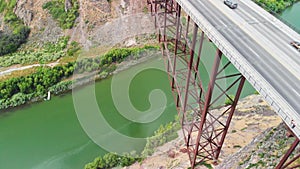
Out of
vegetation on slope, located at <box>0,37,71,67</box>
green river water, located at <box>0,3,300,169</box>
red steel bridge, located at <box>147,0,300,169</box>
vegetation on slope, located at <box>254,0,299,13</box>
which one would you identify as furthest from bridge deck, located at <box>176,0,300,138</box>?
vegetation on slope, located at <box>254,0,299,13</box>

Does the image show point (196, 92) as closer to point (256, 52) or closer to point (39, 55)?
point (256, 52)

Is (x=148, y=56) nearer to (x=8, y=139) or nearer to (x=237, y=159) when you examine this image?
(x=8, y=139)

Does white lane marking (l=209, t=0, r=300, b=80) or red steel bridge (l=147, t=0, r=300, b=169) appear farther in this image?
white lane marking (l=209, t=0, r=300, b=80)

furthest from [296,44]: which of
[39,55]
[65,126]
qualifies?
[39,55]

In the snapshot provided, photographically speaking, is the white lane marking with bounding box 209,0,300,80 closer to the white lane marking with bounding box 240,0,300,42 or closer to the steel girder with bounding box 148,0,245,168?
the white lane marking with bounding box 240,0,300,42

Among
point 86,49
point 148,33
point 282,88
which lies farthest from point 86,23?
point 282,88

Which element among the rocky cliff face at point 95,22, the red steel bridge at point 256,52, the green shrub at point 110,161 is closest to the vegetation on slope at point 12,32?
the rocky cliff face at point 95,22

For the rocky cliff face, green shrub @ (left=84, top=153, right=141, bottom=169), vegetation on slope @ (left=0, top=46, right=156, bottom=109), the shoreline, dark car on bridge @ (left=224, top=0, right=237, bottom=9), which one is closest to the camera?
dark car on bridge @ (left=224, top=0, right=237, bottom=9)
